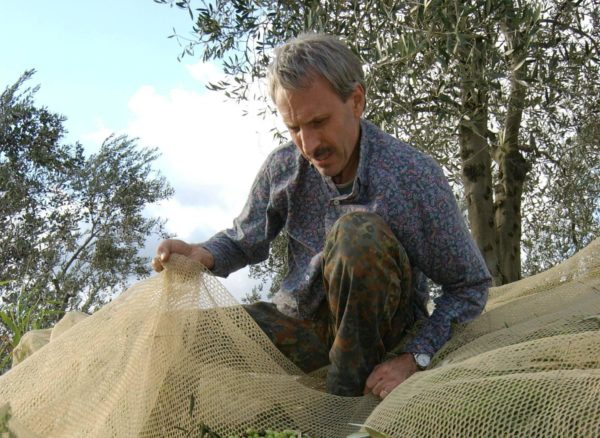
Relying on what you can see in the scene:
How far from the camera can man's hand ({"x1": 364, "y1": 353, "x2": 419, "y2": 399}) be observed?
8.19ft

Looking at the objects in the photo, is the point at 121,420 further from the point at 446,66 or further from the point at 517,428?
the point at 446,66

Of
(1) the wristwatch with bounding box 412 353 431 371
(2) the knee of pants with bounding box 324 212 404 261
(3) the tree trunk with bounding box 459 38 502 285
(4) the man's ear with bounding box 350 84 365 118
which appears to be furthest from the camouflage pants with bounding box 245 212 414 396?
(3) the tree trunk with bounding box 459 38 502 285

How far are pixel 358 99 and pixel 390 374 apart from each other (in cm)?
115

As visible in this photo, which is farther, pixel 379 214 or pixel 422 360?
pixel 379 214

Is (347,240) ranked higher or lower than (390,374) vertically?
higher

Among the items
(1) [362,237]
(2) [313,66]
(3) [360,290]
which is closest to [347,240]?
(1) [362,237]

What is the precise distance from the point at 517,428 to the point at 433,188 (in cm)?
124

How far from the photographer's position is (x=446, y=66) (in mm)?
4102

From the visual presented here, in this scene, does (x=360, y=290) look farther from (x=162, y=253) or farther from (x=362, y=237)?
(x=162, y=253)

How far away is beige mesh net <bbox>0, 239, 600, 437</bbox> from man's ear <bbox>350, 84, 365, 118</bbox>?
3.03ft

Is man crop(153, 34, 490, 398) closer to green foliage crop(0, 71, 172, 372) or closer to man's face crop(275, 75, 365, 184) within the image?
man's face crop(275, 75, 365, 184)

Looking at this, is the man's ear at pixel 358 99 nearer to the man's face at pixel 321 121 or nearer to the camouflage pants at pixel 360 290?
the man's face at pixel 321 121

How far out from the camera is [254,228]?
131 inches

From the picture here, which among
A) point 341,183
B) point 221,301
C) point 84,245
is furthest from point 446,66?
point 84,245
